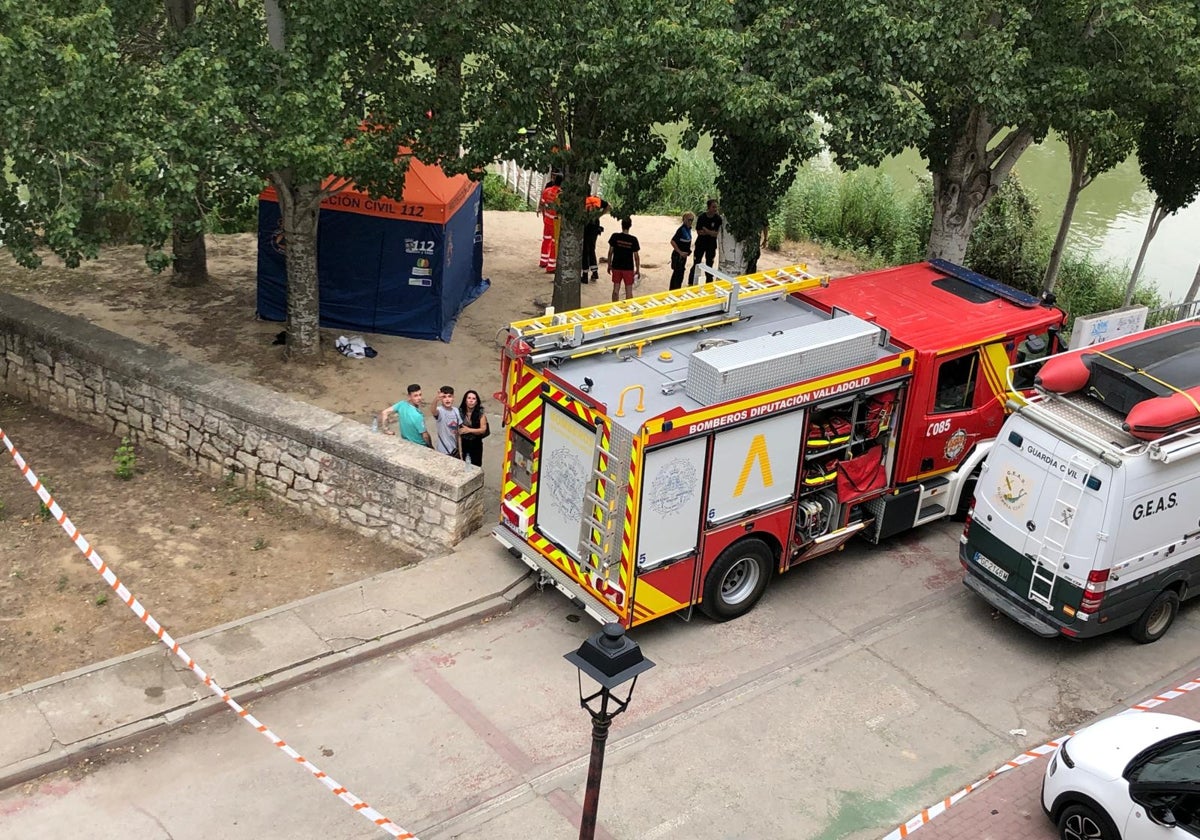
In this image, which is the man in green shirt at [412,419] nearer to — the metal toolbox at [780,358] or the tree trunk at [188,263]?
the metal toolbox at [780,358]

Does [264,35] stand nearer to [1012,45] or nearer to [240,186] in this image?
[240,186]

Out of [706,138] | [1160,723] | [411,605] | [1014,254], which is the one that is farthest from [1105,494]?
[706,138]

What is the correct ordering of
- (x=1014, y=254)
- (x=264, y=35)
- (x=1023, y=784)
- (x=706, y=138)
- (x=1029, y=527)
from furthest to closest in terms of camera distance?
(x=706, y=138), (x=1014, y=254), (x=264, y=35), (x=1029, y=527), (x=1023, y=784)

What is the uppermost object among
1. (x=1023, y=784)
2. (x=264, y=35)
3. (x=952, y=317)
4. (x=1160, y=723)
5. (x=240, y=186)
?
(x=264, y=35)

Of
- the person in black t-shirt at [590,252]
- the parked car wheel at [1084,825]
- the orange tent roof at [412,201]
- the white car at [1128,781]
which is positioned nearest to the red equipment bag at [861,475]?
the white car at [1128,781]

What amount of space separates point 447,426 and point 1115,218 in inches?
909

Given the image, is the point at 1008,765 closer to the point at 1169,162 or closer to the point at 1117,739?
the point at 1117,739

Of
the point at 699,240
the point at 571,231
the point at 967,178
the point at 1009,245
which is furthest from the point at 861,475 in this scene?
the point at 1009,245

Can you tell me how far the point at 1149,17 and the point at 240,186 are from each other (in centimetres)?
1014

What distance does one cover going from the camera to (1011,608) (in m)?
10.7

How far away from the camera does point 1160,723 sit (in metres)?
8.36

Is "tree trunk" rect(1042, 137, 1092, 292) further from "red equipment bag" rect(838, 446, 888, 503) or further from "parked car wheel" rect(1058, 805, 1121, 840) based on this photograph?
"parked car wheel" rect(1058, 805, 1121, 840)

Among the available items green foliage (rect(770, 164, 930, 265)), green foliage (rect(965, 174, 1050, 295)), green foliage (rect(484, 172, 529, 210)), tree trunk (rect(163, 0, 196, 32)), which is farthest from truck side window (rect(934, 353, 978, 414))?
green foliage (rect(484, 172, 529, 210))

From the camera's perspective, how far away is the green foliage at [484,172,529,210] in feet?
80.2
